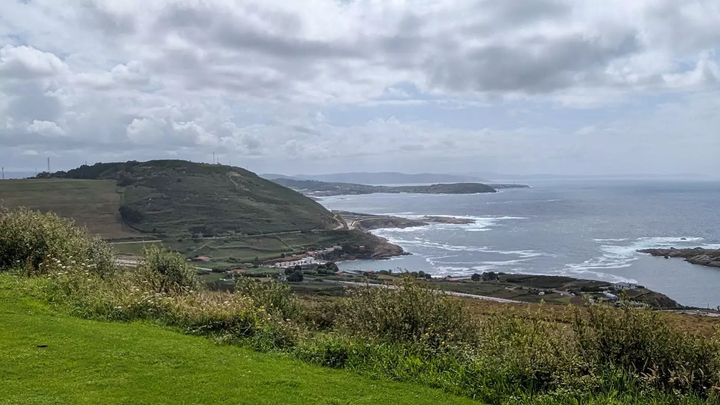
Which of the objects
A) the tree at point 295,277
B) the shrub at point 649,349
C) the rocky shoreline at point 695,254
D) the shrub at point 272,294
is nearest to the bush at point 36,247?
the shrub at point 272,294

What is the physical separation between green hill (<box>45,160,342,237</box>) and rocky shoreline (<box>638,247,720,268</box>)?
245 ft

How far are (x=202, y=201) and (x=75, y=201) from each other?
31726mm

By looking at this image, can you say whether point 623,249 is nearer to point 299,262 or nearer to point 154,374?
point 299,262

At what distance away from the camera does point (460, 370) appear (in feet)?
26.2

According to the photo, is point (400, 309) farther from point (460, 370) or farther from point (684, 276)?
point (684, 276)

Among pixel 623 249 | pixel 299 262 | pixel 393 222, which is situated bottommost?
pixel 299 262

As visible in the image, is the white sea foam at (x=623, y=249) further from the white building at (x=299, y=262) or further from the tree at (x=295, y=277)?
the white building at (x=299, y=262)

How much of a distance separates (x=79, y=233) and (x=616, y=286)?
6309 cm

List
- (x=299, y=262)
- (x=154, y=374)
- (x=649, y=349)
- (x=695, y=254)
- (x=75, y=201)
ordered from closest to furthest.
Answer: (x=154, y=374) < (x=649, y=349) < (x=695, y=254) < (x=299, y=262) < (x=75, y=201)

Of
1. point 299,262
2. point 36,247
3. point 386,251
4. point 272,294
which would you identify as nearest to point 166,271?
point 36,247

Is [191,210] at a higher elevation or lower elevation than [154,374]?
lower

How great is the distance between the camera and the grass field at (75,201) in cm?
9800

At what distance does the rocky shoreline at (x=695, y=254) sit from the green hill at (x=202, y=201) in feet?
245

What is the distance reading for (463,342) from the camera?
376 inches
